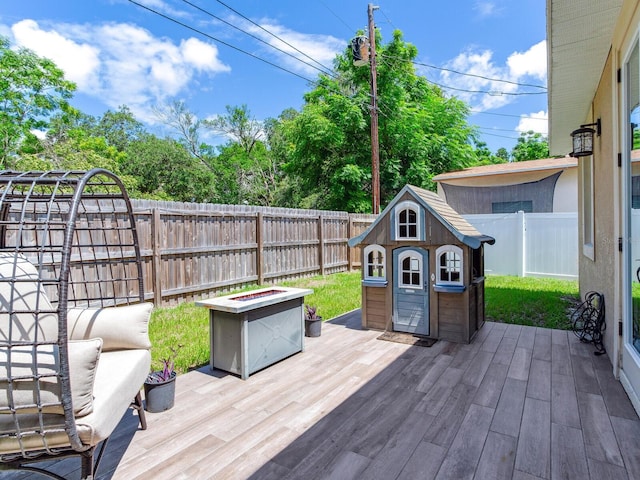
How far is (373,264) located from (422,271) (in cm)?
68

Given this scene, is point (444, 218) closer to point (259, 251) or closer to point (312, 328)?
point (312, 328)

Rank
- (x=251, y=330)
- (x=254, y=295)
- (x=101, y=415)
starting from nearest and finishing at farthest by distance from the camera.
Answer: (x=101, y=415) < (x=251, y=330) < (x=254, y=295)

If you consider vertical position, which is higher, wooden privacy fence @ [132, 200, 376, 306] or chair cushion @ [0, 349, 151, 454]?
wooden privacy fence @ [132, 200, 376, 306]

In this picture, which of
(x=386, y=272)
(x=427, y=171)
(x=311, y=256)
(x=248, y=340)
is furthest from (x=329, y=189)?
(x=248, y=340)

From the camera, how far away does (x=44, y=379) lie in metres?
1.40

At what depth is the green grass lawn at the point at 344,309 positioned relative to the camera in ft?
12.6

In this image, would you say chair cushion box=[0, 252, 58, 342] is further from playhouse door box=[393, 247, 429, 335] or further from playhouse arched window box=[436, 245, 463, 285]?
playhouse arched window box=[436, 245, 463, 285]

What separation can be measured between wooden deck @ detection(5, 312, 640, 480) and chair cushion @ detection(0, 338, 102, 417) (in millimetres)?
714

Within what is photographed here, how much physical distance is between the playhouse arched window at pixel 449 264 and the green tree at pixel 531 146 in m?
22.8

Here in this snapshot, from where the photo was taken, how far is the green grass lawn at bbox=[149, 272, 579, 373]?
384cm

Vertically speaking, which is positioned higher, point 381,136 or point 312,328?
point 381,136

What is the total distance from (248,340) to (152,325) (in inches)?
89.1

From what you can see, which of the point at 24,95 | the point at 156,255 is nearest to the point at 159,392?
the point at 156,255

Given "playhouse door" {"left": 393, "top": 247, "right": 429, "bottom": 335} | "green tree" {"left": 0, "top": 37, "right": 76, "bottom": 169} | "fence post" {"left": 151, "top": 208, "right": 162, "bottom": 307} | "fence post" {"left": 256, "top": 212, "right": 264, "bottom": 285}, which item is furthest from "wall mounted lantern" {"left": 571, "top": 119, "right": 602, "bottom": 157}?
"green tree" {"left": 0, "top": 37, "right": 76, "bottom": 169}
